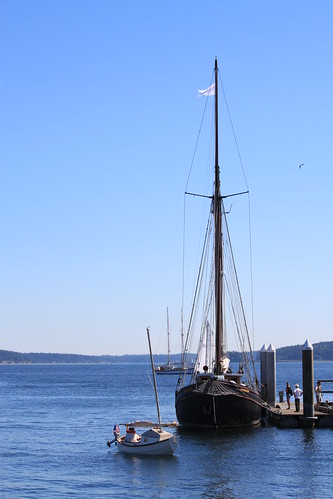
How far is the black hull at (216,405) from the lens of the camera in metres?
50.6

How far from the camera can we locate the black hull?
50.6m

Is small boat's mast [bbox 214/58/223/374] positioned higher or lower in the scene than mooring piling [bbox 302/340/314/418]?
higher

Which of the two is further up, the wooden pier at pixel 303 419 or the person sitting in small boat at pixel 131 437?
the wooden pier at pixel 303 419

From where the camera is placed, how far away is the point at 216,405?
5084cm

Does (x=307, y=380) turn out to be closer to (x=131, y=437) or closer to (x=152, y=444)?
(x=131, y=437)

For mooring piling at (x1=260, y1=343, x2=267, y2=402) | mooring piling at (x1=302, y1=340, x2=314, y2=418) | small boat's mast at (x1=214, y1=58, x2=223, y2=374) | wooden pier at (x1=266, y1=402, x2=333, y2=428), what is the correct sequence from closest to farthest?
mooring piling at (x1=302, y1=340, x2=314, y2=418) → wooden pier at (x1=266, y1=402, x2=333, y2=428) → small boat's mast at (x1=214, y1=58, x2=223, y2=374) → mooring piling at (x1=260, y1=343, x2=267, y2=402)

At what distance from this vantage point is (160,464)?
41.0 m

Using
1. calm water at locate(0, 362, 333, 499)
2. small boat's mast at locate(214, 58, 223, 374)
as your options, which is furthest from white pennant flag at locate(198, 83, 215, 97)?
calm water at locate(0, 362, 333, 499)

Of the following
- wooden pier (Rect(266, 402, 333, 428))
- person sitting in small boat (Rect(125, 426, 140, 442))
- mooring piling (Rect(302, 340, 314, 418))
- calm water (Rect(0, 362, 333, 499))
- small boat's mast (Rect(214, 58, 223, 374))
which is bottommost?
calm water (Rect(0, 362, 333, 499))

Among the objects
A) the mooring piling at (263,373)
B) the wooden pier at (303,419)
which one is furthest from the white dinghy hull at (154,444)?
the mooring piling at (263,373)

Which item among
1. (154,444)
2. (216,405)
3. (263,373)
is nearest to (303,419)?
(216,405)

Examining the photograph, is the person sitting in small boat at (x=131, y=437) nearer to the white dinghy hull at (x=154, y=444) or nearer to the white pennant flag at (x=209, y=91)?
the white dinghy hull at (x=154, y=444)

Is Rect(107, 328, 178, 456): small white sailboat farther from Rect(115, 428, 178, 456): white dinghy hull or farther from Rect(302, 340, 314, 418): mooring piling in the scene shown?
Rect(302, 340, 314, 418): mooring piling

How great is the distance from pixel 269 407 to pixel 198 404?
25.8 ft
